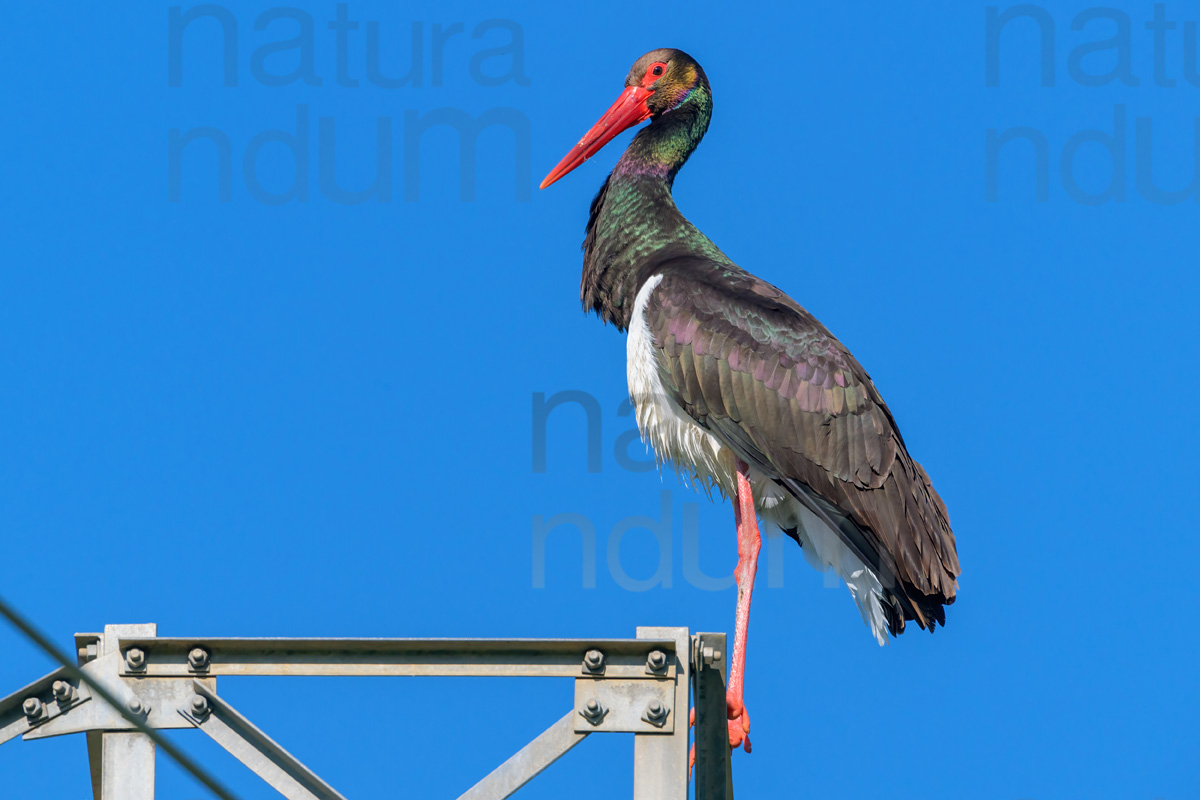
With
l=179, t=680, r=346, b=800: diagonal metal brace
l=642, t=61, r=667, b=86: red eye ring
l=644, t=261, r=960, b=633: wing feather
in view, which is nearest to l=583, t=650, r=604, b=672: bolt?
l=179, t=680, r=346, b=800: diagonal metal brace

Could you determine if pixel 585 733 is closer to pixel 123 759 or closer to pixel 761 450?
pixel 123 759

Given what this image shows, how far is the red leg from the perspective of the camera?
8.56 meters

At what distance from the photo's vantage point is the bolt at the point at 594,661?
577cm

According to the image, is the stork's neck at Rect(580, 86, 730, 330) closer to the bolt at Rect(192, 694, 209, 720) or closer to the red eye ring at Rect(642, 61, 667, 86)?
the red eye ring at Rect(642, 61, 667, 86)

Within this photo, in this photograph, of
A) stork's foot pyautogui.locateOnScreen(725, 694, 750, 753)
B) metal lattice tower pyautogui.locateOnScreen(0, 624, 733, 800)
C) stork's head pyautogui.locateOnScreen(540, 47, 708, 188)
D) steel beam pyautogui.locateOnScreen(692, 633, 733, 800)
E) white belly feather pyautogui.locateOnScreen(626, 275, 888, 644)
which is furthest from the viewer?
stork's head pyautogui.locateOnScreen(540, 47, 708, 188)

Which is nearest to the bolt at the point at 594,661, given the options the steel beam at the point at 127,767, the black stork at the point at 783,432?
the steel beam at the point at 127,767

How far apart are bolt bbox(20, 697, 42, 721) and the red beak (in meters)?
6.60

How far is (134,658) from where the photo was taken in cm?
576

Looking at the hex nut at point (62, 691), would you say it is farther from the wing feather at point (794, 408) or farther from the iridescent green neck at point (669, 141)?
the iridescent green neck at point (669, 141)

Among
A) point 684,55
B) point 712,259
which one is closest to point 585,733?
point 712,259

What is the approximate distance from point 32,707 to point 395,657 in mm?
1336

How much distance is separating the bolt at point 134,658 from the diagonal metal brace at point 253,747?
21 centimetres

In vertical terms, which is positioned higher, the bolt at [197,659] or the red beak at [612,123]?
the red beak at [612,123]

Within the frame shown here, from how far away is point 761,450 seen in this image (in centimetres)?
967
